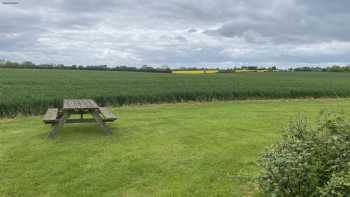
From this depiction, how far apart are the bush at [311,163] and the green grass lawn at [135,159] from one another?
561mm

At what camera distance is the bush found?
100 inches

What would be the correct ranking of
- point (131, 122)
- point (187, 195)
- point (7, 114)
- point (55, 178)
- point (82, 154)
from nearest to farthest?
point (187, 195) → point (55, 178) → point (82, 154) → point (131, 122) → point (7, 114)

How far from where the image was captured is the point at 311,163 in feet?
8.66

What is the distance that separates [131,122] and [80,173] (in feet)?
14.1

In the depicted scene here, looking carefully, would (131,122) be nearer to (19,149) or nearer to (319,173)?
(19,149)

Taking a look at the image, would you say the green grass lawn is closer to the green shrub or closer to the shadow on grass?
the shadow on grass

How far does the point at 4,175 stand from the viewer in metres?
A: 4.36

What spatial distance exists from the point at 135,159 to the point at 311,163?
305 cm

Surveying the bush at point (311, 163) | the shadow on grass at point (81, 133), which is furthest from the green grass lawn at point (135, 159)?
the bush at point (311, 163)

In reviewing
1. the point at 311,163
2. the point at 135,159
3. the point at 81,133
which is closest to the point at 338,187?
the point at 311,163

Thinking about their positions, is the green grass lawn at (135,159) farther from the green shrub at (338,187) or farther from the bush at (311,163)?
the green shrub at (338,187)

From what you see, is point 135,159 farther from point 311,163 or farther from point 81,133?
point 311,163

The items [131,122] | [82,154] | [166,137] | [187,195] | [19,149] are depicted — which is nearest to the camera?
[187,195]

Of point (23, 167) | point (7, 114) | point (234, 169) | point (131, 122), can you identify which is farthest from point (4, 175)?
point (7, 114)
